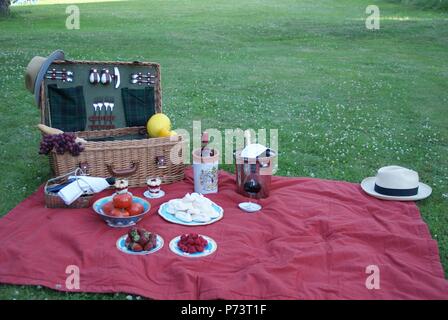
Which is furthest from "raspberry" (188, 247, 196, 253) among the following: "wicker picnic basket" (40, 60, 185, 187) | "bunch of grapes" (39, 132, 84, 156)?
"bunch of grapes" (39, 132, 84, 156)

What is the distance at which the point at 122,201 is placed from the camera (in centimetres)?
365

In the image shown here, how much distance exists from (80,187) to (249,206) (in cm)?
129

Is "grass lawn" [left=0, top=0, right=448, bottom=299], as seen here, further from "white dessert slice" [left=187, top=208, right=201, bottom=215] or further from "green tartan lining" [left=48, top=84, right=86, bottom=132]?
"white dessert slice" [left=187, top=208, right=201, bottom=215]

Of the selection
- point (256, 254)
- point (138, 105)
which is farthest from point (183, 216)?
point (138, 105)

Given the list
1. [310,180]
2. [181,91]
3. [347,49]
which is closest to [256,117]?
[181,91]

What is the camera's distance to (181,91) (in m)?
8.14

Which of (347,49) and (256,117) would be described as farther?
(347,49)

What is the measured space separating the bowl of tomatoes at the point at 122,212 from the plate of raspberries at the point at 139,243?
257 mm

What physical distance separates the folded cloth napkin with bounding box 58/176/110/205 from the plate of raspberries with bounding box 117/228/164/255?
69cm

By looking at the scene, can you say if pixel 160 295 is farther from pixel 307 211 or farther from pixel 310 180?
pixel 310 180

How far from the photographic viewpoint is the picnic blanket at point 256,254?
3.02 meters

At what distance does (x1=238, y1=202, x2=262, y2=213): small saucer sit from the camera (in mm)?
4012

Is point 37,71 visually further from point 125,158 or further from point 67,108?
point 125,158
